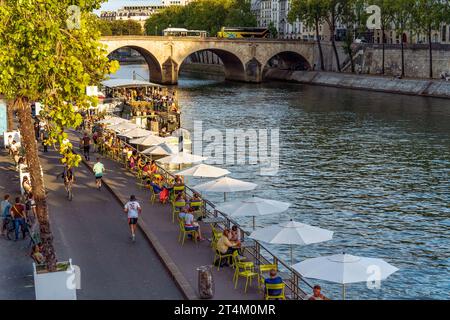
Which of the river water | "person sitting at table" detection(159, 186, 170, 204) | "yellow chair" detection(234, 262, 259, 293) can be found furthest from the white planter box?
"person sitting at table" detection(159, 186, 170, 204)

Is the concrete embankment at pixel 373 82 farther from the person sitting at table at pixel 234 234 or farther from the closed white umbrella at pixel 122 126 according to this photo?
the person sitting at table at pixel 234 234

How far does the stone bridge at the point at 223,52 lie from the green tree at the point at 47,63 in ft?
345

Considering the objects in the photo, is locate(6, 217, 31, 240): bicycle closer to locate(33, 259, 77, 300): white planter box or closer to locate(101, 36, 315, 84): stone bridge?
locate(33, 259, 77, 300): white planter box

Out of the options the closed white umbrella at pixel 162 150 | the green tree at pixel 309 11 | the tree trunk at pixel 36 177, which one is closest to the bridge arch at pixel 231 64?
the green tree at pixel 309 11

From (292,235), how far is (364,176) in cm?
2507

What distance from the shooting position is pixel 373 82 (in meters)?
111

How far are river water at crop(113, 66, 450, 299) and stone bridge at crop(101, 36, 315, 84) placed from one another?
3326cm

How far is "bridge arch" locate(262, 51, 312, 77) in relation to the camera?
5600 inches

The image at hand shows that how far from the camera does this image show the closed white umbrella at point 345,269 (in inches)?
843

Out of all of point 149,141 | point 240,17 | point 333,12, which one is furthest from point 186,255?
point 240,17

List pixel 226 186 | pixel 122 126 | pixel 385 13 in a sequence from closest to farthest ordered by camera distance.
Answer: pixel 226 186, pixel 122 126, pixel 385 13

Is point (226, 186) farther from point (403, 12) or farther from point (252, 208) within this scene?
point (403, 12)

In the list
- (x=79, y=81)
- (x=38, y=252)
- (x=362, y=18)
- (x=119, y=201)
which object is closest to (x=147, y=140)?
(x=119, y=201)
